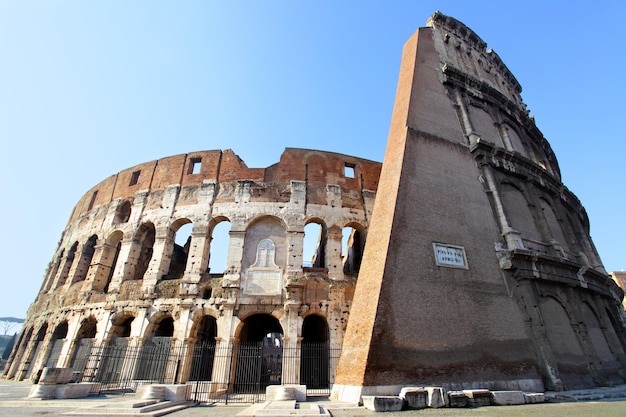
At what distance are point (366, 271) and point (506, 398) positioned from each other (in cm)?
393

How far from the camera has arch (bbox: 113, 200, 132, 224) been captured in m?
15.9

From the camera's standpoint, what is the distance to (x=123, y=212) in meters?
16.4

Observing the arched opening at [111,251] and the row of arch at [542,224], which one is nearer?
the row of arch at [542,224]

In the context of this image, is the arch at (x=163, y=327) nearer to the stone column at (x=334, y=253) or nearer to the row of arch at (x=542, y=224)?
the stone column at (x=334, y=253)

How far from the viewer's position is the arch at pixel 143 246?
1462cm

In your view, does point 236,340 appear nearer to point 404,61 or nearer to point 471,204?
point 471,204

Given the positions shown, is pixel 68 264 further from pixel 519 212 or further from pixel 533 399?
pixel 519 212

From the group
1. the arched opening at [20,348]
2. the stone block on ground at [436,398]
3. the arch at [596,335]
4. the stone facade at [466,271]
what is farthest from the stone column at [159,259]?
the arch at [596,335]

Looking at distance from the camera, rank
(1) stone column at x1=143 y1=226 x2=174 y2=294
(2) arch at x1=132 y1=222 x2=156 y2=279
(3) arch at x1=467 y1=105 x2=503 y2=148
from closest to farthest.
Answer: (1) stone column at x1=143 y1=226 x2=174 y2=294, (3) arch at x1=467 y1=105 x2=503 y2=148, (2) arch at x1=132 y1=222 x2=156 y2=279

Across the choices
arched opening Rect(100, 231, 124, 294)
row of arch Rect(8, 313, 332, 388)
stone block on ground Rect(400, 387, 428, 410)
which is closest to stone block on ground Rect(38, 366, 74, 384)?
row of arch Rect(8, 313, 332, 388)

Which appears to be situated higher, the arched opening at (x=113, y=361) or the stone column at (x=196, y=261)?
the stone column at (x=196, y=261)

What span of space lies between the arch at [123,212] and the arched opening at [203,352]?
723cm

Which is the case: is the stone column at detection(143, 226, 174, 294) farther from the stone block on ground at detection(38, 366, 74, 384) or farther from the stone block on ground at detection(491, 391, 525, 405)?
the stone block on ground at detection(491, 391, 525, 405)

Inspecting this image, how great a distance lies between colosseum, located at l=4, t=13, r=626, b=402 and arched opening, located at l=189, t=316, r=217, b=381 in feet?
0.38
